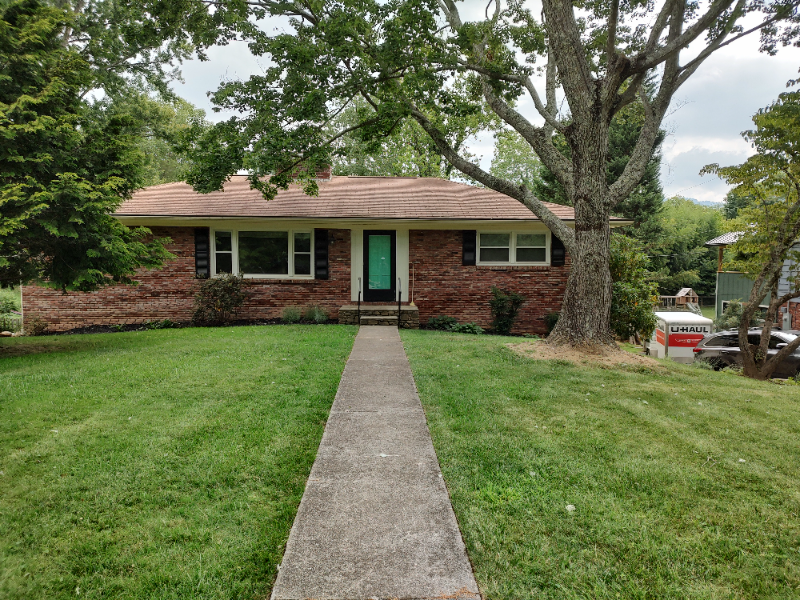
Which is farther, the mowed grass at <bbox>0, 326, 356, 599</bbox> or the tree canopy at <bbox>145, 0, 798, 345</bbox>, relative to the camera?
the tree canopy at <bbox>145, 0, 798, 345</bbox>

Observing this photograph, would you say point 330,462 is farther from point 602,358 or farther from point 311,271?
point 311,271

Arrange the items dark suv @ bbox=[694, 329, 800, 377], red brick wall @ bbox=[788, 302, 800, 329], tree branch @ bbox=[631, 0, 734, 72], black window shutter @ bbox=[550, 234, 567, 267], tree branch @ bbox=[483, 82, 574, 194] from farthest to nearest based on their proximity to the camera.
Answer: red brick wall @ bbox=[788, 302, 800, 329] < black window shutter @ bbox=[550, 234, 567, 267] < dark suv @ bbox=[694, 329, 800, 377] < tree branch @ bbox=[483, 82, 574, 194] < tree branch @ bbox=[631, 0, 734, 72]

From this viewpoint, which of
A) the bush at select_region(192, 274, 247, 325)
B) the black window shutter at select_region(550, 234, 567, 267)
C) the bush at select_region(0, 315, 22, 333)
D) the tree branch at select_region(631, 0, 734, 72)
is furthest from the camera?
the bush at select_region(0, 315, 22, 333)

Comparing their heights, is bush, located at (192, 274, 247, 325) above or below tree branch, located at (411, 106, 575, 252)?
below

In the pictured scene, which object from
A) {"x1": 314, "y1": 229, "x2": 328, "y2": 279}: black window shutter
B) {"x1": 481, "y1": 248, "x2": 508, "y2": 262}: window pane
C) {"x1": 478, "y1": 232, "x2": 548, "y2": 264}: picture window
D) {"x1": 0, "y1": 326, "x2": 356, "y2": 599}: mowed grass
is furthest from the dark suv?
{"x1": 0, "y1": 326, "x2": 356, "y2": 599}: mowed grass

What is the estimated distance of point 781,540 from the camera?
8.66ft

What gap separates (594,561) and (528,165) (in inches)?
1869

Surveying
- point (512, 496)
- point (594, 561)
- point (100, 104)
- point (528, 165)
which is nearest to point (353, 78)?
point (512, 496)

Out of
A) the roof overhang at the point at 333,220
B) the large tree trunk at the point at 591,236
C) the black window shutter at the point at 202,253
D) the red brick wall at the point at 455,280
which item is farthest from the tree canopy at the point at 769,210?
the black window shutter at the point at 202,253

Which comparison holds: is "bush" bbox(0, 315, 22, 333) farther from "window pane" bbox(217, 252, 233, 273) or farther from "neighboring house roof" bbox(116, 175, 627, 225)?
"window pane" bbox(217, 252, 233, 273)

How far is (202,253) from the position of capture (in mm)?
13234

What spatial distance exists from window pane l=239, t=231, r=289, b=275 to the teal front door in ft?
7.63

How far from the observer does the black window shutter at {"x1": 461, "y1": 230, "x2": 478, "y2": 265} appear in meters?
13.5

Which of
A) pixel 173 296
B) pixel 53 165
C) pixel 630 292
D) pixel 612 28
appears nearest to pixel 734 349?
pixel 630 292
